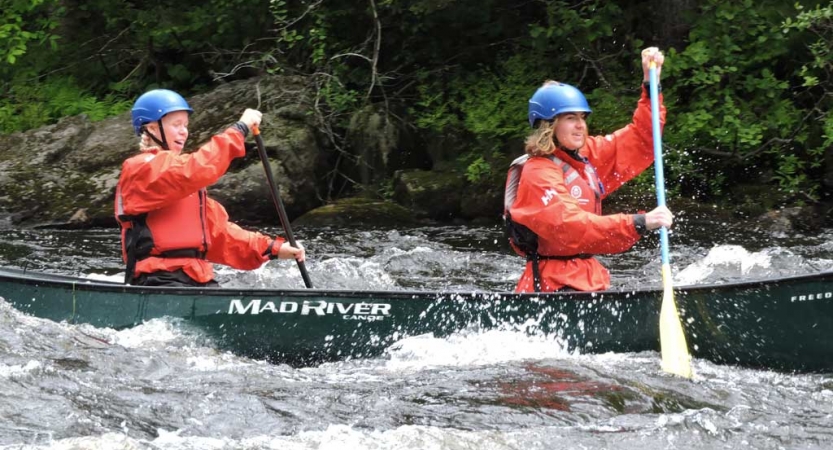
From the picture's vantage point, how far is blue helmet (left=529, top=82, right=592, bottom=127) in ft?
17.7

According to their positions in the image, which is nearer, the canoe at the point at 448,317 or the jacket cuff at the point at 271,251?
the canoe at the point at 448,317

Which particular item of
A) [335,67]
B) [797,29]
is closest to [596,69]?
[797,29]

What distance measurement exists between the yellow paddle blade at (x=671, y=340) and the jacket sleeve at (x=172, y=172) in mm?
2286

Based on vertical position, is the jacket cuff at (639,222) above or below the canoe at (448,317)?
above

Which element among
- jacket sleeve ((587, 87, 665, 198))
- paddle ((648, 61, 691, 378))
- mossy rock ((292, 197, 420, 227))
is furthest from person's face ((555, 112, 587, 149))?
mossy rock ((292, 197, 420, 227))

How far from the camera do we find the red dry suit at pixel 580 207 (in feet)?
17.0

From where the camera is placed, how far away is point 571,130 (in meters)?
5.45

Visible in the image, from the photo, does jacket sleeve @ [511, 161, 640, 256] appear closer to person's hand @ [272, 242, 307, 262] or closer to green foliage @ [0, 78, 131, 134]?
person's hand @ [272, 242, 307, 262]

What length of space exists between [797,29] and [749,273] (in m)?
3.17

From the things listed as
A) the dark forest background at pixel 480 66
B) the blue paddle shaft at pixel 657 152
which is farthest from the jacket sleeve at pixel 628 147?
the dark forest background at pixel 480 66

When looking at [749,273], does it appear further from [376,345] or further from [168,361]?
[168,361]

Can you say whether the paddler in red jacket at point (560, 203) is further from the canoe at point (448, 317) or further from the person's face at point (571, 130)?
the canoe at point (448, 317)

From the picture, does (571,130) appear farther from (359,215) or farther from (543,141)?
(359,215)

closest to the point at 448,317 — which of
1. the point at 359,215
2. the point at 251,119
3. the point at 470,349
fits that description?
the point at 470,349
